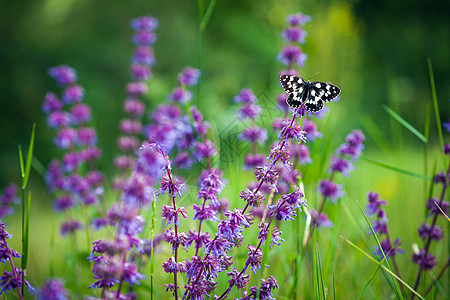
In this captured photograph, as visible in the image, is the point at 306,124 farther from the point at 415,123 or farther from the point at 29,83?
the point at 415,123

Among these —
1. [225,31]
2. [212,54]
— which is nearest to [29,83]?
[212,54]

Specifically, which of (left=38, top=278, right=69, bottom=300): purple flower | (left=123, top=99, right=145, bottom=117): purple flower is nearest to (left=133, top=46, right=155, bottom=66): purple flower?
(left=123, top=99, right=145, bottom=117): purple flower

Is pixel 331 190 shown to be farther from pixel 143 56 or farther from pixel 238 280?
pixel 143 56

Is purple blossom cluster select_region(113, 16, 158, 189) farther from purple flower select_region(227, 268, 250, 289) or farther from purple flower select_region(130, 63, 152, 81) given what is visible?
purple flower select_region(227, 268, 250, 289)

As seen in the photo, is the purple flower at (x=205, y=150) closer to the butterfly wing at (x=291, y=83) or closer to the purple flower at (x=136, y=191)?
the butterfly wing at (x=291, y=83)

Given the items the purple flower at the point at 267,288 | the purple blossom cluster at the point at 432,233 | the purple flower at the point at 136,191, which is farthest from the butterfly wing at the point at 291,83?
the purple flower at the point at 136,191

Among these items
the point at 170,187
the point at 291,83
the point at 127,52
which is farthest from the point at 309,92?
the point at 127,52

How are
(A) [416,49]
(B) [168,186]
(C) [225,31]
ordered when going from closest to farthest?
(B) [168,186]
(C) [225,31]
(A) [416,49]
